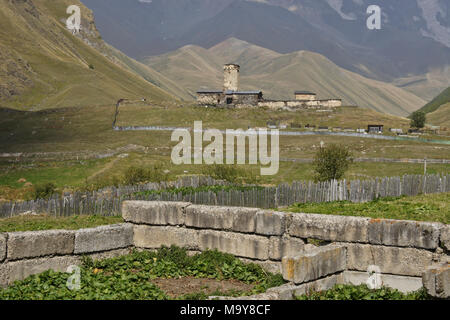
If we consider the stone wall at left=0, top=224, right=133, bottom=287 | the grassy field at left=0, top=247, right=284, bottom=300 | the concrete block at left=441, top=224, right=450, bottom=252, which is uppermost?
the concrete block at left=441, top=224, right=450, bottom=252

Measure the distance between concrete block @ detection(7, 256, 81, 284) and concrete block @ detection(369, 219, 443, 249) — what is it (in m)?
7.98

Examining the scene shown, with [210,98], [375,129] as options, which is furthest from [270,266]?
[210,98]

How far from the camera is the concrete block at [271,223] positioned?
1420cm

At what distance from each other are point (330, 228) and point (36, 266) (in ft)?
25.1

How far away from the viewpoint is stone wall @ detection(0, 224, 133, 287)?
13391 mm

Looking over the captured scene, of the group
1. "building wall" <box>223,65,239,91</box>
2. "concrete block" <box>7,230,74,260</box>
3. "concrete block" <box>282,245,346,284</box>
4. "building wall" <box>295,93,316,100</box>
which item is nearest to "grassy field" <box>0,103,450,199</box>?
"building wall" <box>295,93,316,100</box>

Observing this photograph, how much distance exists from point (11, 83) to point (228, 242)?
17157 centimetres

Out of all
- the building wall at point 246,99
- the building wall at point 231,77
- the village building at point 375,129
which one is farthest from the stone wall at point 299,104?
the village building at point 375,129

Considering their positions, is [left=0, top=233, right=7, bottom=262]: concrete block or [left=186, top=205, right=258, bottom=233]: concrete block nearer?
[left=0, top=233, right=7, bottom=262]: concrete block

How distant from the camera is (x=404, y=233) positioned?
12672 millimetres

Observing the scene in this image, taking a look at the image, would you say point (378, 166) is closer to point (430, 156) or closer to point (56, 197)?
point (430, 156)

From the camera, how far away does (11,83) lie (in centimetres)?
17025

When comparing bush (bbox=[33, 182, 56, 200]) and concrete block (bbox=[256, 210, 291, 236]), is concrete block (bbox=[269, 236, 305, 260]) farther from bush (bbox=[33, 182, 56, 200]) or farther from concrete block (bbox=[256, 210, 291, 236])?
bush (bbox=[33, 182, 56, 200])

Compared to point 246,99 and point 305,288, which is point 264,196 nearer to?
point 305,288
